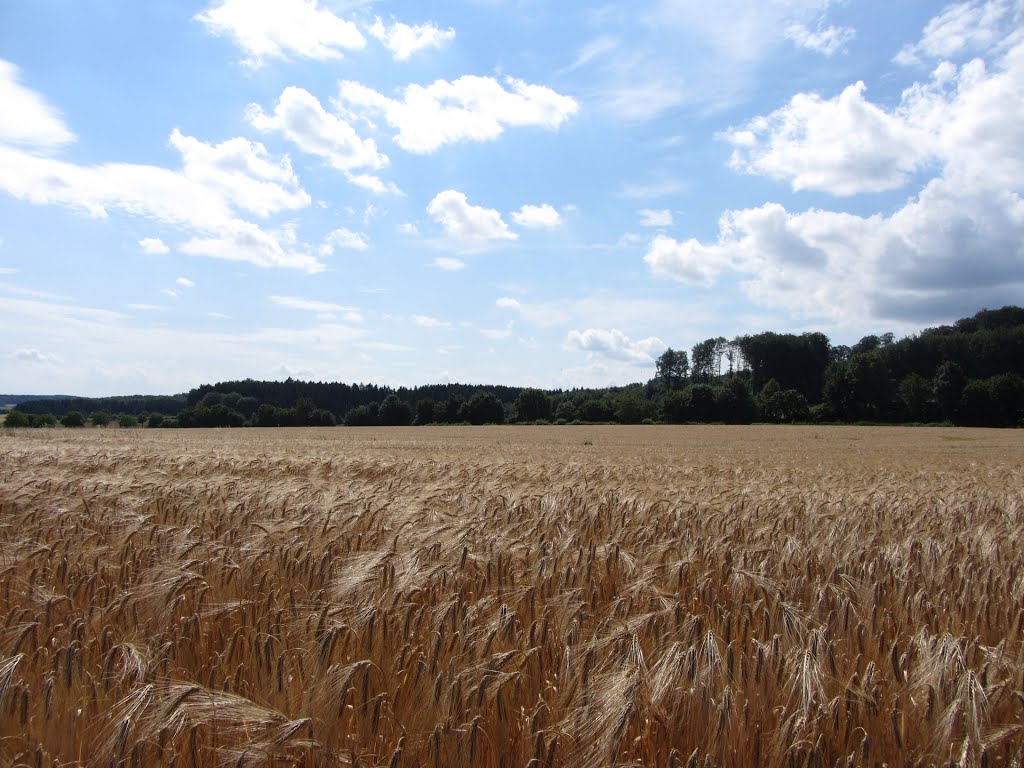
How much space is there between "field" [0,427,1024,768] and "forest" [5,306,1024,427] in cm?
7911

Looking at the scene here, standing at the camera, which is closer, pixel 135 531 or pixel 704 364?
pixel 135 531

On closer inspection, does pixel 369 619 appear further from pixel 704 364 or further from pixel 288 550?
pixel 704 364

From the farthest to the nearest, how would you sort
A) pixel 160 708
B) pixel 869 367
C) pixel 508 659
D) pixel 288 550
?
pixel 869 367, pixel 288 550, pixel 508 659, pixel 160 708

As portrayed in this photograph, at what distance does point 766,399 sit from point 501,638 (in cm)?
11416

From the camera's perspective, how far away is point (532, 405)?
392ft

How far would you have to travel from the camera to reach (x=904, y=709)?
87.5 inches

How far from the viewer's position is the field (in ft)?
6.75

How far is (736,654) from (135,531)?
4.01 meters

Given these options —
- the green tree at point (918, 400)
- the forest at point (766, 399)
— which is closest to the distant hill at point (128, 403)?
the forest at point (766, 399)

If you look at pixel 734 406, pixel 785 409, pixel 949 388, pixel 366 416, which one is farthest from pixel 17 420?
pixel 949 388

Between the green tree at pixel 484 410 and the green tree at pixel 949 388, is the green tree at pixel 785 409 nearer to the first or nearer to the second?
the green tree at pixel 949 388

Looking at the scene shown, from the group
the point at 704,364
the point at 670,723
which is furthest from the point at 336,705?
the point at 704,364

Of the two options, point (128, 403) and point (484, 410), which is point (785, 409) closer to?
point (484, 410)

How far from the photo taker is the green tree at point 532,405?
118m
